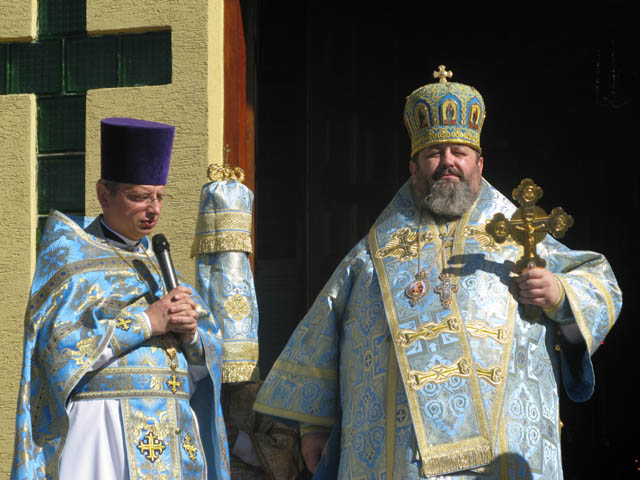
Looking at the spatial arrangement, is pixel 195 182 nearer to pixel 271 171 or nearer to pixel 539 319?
pixel 539 319

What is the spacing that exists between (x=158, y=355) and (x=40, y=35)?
9.21 feet

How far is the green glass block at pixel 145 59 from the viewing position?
691 cm

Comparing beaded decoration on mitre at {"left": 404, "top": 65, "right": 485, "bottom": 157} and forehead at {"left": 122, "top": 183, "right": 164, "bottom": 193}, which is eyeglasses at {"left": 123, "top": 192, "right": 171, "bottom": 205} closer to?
forehead at {"left": 122, "top": 183, "right": 164, "bottom": 193}

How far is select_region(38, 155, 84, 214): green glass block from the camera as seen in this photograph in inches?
273

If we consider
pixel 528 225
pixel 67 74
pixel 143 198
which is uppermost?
pixel 67 74

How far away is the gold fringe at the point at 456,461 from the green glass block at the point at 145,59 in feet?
9.59

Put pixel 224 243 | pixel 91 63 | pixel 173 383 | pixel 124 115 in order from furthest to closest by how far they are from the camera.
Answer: pixel 91 63 → pixel 124 115 → pixel 224 243 → pixel 173 383

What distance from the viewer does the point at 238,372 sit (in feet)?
19.1

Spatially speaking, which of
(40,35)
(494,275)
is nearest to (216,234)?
(494,275)

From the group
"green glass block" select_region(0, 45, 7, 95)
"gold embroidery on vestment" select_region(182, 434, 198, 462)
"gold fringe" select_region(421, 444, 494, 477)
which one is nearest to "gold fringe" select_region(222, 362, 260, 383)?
"gold embroidery on vestment" select_region(182, 434, 198, 462)

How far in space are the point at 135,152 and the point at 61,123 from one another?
198 cm

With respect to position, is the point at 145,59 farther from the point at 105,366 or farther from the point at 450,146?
the point at 105,366

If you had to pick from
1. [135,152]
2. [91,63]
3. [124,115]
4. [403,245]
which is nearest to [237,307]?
[403,245]

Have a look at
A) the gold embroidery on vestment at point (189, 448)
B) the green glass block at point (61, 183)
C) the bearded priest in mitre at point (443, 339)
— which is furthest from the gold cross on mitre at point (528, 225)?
the green glass block at point (61, 183)
